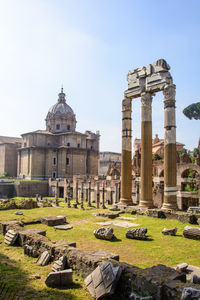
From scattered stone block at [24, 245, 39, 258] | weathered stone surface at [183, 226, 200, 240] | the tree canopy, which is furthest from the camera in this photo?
the tree canopy

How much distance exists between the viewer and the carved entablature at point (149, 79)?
45.5ft

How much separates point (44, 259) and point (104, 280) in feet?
7.17

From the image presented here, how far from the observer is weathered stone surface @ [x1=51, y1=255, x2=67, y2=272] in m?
5.59

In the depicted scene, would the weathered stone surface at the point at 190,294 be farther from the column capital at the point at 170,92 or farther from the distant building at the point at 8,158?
the distant building at the point at 8,158

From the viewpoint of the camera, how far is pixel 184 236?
879cm

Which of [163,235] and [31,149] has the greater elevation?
[31,149]

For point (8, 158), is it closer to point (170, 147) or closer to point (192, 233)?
point (170, 147)

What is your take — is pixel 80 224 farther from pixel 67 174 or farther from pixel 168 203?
pixel 67 174

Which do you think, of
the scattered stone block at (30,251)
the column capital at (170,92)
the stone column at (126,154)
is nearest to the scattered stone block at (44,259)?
the scattered stone block at (30,251)

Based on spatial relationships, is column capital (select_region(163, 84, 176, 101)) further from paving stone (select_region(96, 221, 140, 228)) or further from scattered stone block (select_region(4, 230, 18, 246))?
scattered stone block (select_region(4, 230, 18, 246))

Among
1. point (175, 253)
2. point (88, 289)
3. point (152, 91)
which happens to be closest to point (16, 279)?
point (88, 289)

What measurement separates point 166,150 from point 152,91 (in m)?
3.34

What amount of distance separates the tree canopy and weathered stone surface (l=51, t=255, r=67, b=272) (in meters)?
48.4

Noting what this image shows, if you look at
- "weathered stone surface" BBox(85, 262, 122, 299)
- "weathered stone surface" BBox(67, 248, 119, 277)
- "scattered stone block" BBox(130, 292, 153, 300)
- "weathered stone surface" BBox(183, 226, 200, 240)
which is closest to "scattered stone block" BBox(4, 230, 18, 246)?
"weathered stone surface" BBox(67, 248, 119, 277)
